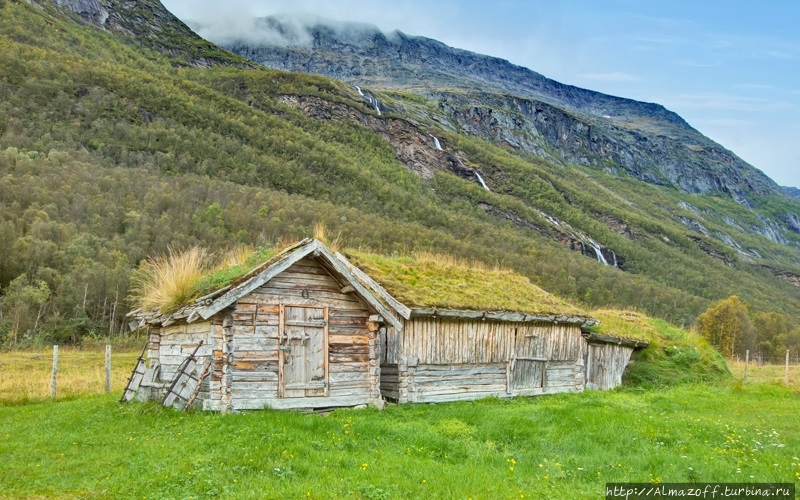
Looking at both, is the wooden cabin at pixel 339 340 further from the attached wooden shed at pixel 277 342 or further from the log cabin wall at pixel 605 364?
the log cabin wall at pixel 605 364

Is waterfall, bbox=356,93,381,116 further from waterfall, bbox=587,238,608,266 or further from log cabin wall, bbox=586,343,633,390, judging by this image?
log cabin wall, bbox=586,343,633,390

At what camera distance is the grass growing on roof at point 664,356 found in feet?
82.2

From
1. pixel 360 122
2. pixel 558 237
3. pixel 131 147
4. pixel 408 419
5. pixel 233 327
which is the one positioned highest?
pixel 360 122

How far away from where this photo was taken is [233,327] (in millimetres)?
13547

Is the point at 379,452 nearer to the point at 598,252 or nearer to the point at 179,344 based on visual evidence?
the point at 179,344

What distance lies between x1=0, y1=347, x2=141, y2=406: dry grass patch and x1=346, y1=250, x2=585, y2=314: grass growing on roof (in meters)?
9.87

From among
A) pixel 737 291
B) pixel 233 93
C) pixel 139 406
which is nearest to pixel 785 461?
pixel 139 406

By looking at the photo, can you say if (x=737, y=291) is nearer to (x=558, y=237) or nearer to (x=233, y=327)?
(x=558, y=237)

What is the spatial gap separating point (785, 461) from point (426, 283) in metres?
11.2

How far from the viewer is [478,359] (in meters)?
18.6

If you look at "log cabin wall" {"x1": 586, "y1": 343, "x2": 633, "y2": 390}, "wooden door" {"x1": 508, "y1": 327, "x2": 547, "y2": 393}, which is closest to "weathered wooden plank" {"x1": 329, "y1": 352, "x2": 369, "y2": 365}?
"wooden door" {"x1": 508, "y1": 327, "x2": 547, "y2": 393}

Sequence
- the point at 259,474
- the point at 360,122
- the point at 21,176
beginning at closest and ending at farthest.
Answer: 1. the point at 259,474
2. the point at 21,176
3. the point at 360,122

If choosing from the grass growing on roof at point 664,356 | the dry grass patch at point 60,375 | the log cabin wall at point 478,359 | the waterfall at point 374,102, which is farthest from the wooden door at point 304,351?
the waterfall at point 374,102

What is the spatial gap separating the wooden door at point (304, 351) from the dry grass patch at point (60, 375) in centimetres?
897
